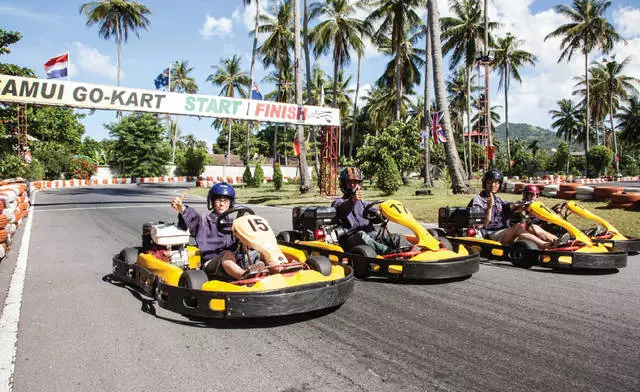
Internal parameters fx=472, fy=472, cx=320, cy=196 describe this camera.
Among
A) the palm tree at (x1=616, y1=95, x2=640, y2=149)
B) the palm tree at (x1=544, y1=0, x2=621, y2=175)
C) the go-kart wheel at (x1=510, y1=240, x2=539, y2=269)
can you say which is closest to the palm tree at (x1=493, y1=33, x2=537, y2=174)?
the palm tree at (x1=544, y1=0, x2=621, y2=175)

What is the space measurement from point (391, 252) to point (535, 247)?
1915mm

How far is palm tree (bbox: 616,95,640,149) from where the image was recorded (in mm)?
52191

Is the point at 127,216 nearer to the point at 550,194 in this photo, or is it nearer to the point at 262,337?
the point at 262,337

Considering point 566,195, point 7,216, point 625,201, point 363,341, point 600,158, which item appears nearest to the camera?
point 363,341

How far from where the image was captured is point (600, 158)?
42062mm

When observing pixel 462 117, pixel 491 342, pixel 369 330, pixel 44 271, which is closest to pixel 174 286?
pixel 369 330

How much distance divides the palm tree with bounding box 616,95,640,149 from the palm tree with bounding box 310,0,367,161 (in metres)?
37.2

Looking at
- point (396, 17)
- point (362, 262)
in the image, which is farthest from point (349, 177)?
point (396, 17)

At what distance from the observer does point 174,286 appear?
3932 millimetres

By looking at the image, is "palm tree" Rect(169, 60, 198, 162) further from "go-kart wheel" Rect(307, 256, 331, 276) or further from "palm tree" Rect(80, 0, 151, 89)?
"go-kart wheel" Rect(307, 256, 331, 276)

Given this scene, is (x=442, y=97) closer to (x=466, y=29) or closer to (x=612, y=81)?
(x=466, y=29)

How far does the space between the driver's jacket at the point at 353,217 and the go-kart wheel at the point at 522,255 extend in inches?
73.8

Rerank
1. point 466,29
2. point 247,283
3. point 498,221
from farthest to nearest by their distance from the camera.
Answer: point 466,29
point 498,221
point 247,283

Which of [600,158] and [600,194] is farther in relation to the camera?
[600,158]
